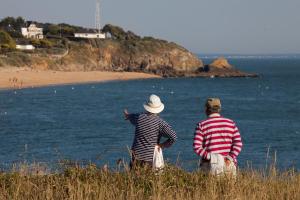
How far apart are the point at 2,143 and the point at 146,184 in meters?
20.7

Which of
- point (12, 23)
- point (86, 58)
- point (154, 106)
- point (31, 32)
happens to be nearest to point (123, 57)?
point (86, 58)

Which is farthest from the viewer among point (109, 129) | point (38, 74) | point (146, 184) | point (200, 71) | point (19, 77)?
point (200, 71)

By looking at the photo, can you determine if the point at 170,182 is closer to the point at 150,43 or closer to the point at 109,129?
the point at 109,129

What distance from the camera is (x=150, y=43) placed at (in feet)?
416

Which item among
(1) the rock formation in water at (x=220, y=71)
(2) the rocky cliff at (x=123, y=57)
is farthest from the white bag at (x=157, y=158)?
(1) the rock formation in water at (x=220, y=71)

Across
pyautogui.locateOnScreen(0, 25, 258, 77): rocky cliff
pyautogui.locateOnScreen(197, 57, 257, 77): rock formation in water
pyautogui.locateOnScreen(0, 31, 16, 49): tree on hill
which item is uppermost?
pyautogui.locateOnScreen(0, 31, 16, 49): tree on hill

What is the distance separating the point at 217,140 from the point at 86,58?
99.9 meters

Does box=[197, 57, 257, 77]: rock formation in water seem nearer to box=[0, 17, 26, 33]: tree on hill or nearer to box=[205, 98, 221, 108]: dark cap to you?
box=[0, 17, 26, 33]: tree on hill

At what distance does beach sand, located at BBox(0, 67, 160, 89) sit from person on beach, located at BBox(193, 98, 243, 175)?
6637cm

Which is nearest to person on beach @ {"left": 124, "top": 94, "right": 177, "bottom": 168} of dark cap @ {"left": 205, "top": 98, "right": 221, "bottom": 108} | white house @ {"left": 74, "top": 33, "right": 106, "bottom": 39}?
dark cap @ {"left": 205, "top": 98, "right": 221, "bottom": 108}

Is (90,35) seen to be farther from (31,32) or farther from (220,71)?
(220,71)

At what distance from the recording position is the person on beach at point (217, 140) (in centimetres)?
793

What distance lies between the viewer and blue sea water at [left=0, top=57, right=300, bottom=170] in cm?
2264

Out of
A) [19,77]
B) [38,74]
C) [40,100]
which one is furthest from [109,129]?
[38,74]
